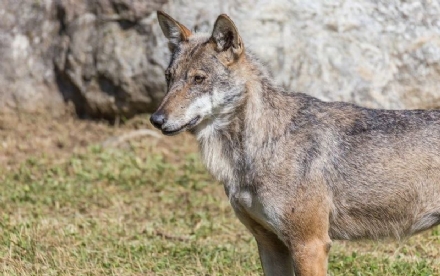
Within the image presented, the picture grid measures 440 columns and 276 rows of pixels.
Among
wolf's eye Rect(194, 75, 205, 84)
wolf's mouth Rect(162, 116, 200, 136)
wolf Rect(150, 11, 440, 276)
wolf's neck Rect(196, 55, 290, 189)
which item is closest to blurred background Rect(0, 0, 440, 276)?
wolf Rect(150, 11, 440, 276)

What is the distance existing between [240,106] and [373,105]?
4.90 metres

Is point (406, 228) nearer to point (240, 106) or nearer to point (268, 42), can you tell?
point (240, 106)

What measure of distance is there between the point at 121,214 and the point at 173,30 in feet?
11.2

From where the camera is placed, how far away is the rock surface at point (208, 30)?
11.4 meters

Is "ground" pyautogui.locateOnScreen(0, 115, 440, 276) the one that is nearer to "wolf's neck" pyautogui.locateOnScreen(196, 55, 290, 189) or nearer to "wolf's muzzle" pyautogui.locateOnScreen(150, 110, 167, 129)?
"wolf's neck" pyautogui.locateOnScreen(196, 55, 290, 189)

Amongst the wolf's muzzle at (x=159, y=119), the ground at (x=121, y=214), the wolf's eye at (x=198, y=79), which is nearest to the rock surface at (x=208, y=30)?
the ground at (x=121, y=214)

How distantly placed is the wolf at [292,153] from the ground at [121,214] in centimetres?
58

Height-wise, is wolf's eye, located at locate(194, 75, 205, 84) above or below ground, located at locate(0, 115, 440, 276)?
above

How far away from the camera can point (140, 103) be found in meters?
12.4

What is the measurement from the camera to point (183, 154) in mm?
11805

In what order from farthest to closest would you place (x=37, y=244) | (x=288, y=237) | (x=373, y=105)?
1. (x=373, y=105)
2. (x=37, y=244)
3. (x=288, y=237)

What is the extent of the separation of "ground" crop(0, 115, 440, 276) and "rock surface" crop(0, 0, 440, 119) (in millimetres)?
472

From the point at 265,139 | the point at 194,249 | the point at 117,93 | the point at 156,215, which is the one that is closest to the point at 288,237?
the point at 265,139

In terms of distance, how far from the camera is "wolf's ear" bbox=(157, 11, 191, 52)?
23.2ft
